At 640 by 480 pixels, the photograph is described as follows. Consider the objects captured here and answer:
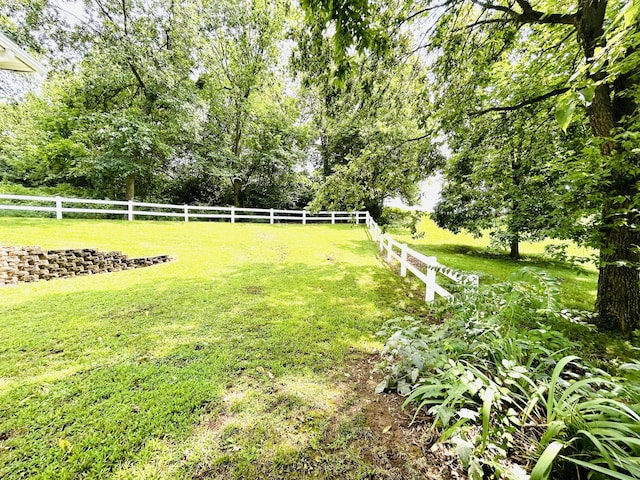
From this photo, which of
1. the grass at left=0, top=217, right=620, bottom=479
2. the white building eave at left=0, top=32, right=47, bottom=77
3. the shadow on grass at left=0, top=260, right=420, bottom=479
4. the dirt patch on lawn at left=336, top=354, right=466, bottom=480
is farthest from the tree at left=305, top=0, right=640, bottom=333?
the white building eave at left=0, top=32, right=47, bottom=77

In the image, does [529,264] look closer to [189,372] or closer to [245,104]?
[189,372]

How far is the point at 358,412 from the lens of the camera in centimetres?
216

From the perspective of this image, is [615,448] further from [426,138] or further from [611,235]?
[426,138]

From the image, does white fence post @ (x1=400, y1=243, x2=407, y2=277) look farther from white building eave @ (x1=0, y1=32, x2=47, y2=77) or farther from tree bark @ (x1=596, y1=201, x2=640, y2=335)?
white building eave @ (x1=0, y1=32, x2=47, y2=77)

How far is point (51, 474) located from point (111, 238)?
7960 mm

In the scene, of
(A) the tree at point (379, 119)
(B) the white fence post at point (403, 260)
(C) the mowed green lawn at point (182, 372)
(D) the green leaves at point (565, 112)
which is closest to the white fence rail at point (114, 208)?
(A) the tree at point (379, 119)

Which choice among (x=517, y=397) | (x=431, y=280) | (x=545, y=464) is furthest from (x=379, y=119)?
(x=545, y=464)

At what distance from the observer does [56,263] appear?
5410 mm

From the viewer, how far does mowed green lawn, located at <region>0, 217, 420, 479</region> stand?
1.72 meters

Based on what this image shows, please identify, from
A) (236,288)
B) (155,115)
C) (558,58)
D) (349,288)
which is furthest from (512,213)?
(155,115)

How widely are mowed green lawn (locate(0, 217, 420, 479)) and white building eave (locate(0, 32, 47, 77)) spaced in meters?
3.79

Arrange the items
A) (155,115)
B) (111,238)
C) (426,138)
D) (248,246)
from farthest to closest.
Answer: (155,115) → (248,246) → (111,238) → (426,138)

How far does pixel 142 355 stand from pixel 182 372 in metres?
0.63

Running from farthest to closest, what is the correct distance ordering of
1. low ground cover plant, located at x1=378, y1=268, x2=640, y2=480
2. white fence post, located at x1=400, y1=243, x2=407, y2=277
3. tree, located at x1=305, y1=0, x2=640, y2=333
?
white fence post, located at x1=400, y1=243, x2=407, y2=277, tree, located at x1=305, y1=0, x2=640, y2=333, low ground cover plant, located at x1=378, y1=268, x2=640, y2=480
